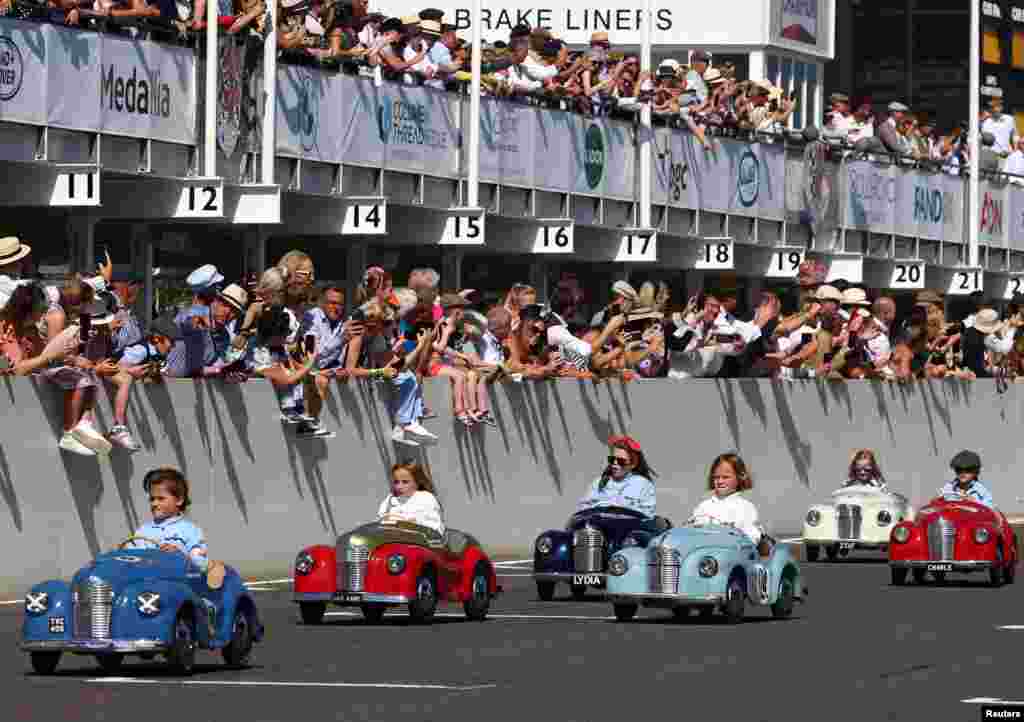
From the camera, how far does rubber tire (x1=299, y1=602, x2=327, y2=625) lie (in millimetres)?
19000

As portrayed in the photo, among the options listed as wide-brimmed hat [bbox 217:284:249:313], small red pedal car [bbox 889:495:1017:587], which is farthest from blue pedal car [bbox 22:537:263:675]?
small red pedal car [bbox 889:495:1017:587]

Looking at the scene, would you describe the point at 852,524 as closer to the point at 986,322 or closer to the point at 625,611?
the point at 625,611

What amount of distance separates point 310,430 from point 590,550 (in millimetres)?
3486

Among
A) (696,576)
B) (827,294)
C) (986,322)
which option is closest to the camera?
(696,576)

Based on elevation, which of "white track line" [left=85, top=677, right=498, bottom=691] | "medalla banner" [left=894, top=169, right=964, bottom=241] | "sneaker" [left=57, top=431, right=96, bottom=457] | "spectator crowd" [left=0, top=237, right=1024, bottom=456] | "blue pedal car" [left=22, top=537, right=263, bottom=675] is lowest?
"white track line" [left=85, top=677, right=498, bottom=691]

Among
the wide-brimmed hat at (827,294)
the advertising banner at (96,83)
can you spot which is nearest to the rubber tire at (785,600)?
the advertising banner at (96,83)

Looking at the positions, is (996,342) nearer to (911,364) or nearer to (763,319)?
(911,364)

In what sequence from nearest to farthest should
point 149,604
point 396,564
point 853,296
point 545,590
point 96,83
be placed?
point 149,604, point 396,564, point 545,590, point 96,83, point 853,296

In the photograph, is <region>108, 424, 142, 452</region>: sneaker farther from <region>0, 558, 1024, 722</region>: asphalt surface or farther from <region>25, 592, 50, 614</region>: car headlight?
<region>25, 592, 50, 614</region>: car headlight

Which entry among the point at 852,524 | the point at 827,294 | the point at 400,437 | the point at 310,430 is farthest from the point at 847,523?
the point at 310,430

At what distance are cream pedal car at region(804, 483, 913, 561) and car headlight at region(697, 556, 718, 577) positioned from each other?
8.75 meters

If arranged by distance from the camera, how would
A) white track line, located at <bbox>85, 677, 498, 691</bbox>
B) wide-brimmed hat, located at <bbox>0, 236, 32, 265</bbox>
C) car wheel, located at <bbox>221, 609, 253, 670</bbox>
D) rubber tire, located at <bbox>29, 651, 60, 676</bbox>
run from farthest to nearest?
wide-brimmed hat, located at <bbox>0, 236, 32, 265</bbox> < car wheel, located at <bbox>221, 609, 253, 670</bbox> < rubber tire, located at <bbox>29, 651, 60, 676</bbox> < white track line, located at <bbox>85, 677, 498, 691</bbox>

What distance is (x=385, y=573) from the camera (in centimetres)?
1881

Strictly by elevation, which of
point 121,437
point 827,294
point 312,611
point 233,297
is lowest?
point 312,611
